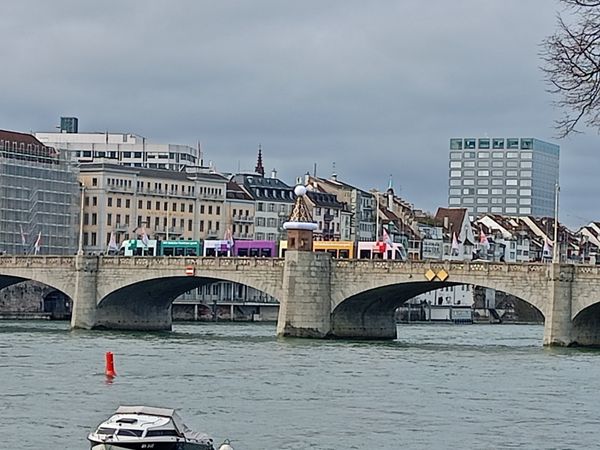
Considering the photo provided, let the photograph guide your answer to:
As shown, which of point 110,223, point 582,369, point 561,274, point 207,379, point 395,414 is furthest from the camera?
point 110,223

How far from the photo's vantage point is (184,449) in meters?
38.2

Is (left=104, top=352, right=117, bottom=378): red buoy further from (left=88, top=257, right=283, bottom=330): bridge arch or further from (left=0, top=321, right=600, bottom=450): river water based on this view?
(left=88, top=257, right=283, bottom=330): bridge arch

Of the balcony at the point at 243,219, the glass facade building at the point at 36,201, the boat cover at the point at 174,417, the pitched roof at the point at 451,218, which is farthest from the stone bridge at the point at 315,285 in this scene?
the pitched roof at the point at 451,218

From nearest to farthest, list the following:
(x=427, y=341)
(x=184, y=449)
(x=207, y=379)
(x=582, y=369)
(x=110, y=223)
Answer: (x=184, y=449) → (x=207, y=379) → (x=582, y=369) → (x=427, y=341) → (x=110, y=223)

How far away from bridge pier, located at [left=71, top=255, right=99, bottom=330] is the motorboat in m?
62.3

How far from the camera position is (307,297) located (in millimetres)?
92312

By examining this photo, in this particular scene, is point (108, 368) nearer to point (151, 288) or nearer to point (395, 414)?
point (395, 414)

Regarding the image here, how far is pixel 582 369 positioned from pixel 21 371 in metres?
22.5

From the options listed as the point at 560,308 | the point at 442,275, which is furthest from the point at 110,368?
the point at 560,308

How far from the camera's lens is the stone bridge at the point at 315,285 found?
8656 cm

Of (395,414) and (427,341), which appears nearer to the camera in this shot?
(395,414)

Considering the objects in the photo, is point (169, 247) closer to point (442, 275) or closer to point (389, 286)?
point (389, 286)

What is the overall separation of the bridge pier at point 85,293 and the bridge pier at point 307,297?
13.8m

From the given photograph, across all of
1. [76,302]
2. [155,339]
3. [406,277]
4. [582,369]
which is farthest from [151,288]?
[582,369]
